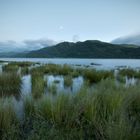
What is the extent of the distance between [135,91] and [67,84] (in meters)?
5.29

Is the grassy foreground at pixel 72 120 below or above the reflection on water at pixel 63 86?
above

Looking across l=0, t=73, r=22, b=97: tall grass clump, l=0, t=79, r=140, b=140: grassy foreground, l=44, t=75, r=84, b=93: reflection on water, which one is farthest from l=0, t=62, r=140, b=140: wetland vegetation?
l=0, t=73, r=22, b=97: tall grass clump

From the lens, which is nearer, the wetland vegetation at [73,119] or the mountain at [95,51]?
the wetland vegetation at [73,119]

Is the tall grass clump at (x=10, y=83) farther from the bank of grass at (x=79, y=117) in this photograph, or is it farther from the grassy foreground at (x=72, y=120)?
the bank of grass at (x=79, y=117)

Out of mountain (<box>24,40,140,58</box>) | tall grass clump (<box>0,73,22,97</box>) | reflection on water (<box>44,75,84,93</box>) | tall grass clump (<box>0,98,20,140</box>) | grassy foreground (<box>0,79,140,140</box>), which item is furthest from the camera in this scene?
mountain (<box>24,40,140,58</box>)

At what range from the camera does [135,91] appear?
5672mm

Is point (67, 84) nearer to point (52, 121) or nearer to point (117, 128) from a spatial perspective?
point (52, 121)

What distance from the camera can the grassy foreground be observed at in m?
3.22

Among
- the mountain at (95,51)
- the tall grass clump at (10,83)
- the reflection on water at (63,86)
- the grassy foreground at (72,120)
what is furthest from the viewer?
the mountain at (95,51)

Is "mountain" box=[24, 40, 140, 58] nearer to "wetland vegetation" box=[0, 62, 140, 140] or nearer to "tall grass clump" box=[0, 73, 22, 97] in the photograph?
"tall grass clump" box=[0, 73, 22, 97]

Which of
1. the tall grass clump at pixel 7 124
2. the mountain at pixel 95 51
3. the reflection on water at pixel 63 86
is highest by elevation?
the mountain at pixel 95 51

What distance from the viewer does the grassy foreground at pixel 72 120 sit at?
322cm

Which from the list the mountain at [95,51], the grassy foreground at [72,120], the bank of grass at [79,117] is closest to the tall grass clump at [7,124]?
the grassy foreground at [72,120]

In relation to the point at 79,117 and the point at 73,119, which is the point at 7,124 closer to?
the point at 73,119
